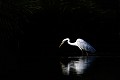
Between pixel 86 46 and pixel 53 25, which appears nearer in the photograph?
pixel 86 46

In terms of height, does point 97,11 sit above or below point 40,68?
above

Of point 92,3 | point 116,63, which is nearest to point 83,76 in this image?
point 116,63

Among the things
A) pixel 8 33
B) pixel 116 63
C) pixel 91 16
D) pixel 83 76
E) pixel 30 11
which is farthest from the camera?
pixel 91 16

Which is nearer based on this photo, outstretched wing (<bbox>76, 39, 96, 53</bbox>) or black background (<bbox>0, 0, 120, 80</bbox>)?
outstretched wing (<bbox>76, 39, 96, 53</bbox>)

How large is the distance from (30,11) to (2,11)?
5.84 feet

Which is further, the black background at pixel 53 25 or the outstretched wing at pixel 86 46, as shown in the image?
the black background at pixel 53 25

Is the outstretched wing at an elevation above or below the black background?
below

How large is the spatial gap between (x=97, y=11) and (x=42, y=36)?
3.74m

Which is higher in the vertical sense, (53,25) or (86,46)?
(53,25)

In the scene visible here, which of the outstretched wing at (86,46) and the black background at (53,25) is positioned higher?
the black background at (53,25)

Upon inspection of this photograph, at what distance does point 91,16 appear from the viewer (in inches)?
1057

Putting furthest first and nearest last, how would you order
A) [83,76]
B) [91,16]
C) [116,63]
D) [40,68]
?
[91,16] → [116,63] → [40,68] → [83,76]

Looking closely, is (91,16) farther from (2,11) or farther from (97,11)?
(2,11)

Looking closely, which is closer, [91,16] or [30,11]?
[30,11]
